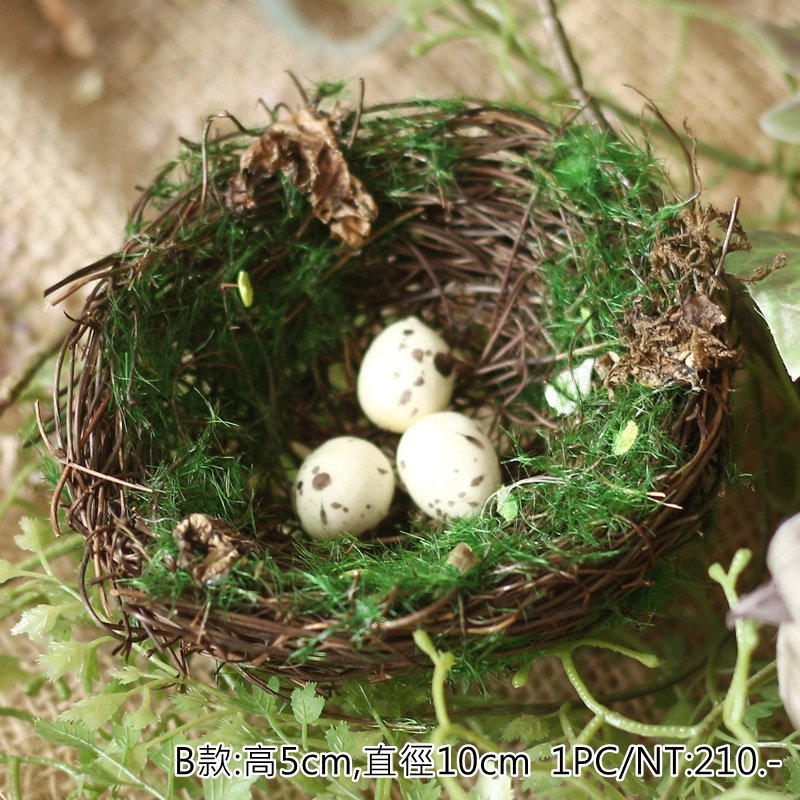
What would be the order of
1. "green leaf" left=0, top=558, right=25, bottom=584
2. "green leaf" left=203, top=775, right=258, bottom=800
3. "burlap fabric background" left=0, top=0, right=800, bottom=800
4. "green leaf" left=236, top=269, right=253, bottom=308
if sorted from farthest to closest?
"burlap fabric background" left=0, top=0, right=800, bottom=800
"green leaf" left=236, top=269, right=253, bottom=308
"green leaf" left=0, top=558, right=25, bottom=584
"green leaf" left=203, top=775, right=258, bottom=800

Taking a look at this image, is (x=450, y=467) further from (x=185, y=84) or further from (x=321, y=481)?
(x=185, y=84)

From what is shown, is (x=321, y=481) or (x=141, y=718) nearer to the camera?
(x=141, y=718)

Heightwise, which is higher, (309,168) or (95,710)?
(309,168)

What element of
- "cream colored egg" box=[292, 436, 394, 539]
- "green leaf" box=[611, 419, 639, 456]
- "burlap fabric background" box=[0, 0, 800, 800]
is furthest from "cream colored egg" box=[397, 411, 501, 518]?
"burlap fabric background" box=[0, 0, 800, 800]

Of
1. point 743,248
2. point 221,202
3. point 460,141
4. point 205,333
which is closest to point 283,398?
point 205,333

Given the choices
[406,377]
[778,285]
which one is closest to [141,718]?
[406,377]

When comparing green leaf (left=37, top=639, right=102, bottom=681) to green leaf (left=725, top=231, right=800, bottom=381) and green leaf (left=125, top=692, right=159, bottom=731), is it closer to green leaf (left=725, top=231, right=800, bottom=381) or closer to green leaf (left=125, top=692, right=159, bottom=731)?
green leaf (left=125, top=692, right=159, bottom=731)
